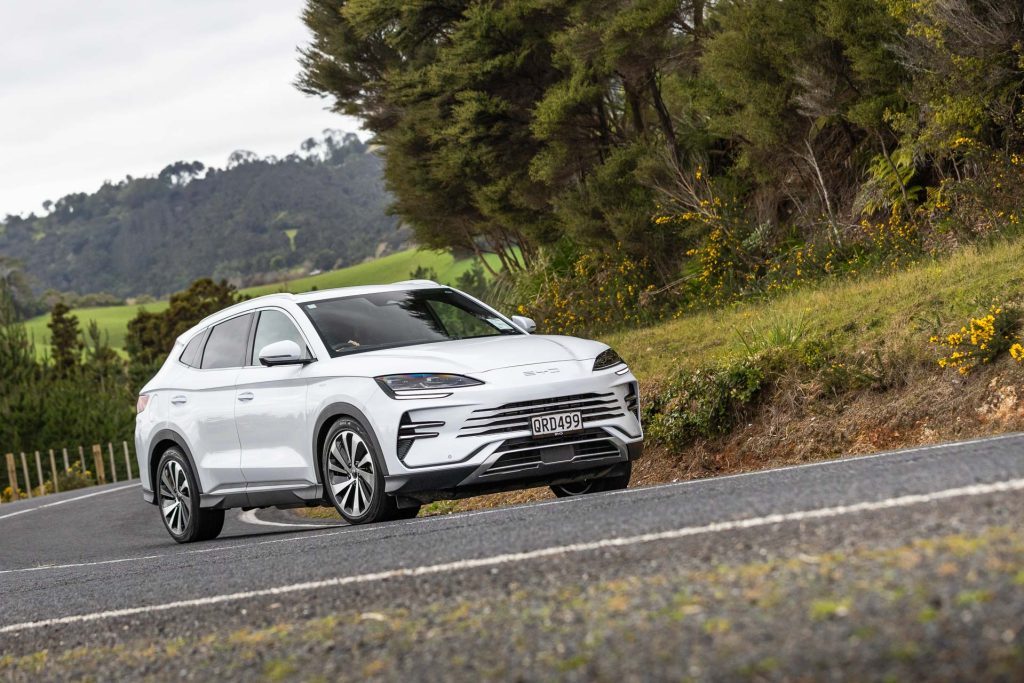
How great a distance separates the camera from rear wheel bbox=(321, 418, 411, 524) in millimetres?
9656

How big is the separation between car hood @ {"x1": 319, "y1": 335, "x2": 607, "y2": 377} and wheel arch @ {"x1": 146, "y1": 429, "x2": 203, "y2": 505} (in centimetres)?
221

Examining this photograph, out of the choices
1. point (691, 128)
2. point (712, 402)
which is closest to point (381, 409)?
point (712, 402)

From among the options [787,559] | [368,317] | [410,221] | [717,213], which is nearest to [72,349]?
[410,221]

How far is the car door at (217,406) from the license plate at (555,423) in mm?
2832

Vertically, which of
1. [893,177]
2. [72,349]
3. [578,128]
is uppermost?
[578,128]

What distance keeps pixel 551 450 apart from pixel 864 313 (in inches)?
215

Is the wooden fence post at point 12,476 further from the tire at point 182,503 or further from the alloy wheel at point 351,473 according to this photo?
the alloy wheel at point 351,473

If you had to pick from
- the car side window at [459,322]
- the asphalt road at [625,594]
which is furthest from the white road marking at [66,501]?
the asphalt road at [625,594]

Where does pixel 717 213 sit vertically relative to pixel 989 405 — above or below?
above

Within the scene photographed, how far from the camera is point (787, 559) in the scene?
15.8 feet

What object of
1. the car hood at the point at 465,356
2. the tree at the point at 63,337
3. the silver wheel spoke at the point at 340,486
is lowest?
the tree at the point at 63,337

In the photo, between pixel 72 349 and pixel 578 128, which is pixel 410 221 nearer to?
pixel 578 128

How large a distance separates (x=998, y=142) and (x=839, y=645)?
45.0 feet

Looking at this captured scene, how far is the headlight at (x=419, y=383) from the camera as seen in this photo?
948 centimetres
